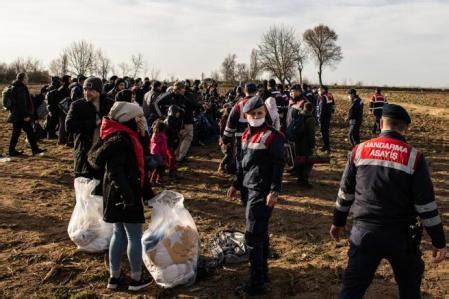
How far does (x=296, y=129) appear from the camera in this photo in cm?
920

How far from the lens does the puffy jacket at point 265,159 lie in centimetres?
460

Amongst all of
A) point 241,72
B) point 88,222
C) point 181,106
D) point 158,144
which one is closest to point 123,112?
point 88,222

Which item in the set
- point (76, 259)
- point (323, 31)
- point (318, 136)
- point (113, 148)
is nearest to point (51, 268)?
point (76, 259)

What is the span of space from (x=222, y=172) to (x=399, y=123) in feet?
22.7

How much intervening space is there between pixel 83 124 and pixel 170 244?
2.05 m

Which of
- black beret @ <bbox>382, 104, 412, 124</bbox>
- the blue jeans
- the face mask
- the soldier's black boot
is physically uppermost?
black beret @ <bbox>382, 104, 412, 124</bbox>

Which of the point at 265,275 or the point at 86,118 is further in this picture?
the point at 86,118

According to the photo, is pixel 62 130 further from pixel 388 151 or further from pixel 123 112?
pixel 388 151

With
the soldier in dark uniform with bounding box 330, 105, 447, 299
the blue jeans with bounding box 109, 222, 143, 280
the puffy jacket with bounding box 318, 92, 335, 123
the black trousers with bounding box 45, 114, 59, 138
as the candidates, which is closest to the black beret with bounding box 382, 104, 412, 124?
the soldier in dark uniform with bounding box 330, 105, 447, 299

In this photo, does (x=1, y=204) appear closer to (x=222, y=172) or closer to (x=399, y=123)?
(x=222, y=172)

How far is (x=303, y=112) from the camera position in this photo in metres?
9.24

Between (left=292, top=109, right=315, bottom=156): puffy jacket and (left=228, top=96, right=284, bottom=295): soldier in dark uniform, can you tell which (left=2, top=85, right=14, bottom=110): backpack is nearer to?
(left=292, top=109, right=315, bottom=156): puffy jacket

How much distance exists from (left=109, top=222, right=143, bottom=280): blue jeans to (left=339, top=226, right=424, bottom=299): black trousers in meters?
2.10

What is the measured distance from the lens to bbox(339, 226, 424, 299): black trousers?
11.6 ft
